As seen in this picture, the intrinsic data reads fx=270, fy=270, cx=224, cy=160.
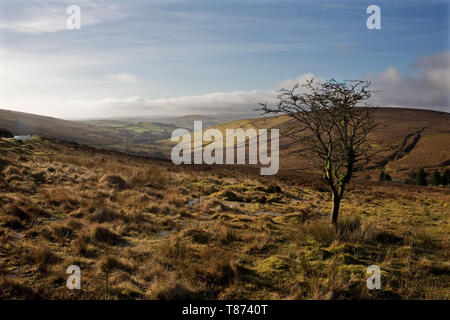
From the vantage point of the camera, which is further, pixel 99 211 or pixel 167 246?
pixel 99 211

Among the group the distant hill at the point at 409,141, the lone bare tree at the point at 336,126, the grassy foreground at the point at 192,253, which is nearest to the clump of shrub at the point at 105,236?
the grassy foreground at the point at 192,253

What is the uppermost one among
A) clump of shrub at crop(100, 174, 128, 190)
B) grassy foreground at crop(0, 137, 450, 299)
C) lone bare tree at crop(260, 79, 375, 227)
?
lone bare tree at crop(260, 79, 375, 227)

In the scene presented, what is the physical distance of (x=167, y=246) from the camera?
8609mm

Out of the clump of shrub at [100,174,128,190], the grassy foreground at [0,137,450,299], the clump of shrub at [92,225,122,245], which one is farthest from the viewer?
the clump of shrub at [100,174,128,190]

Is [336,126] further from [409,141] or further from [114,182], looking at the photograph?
[409,141]

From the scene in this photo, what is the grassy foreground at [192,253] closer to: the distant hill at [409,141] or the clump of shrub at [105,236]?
the clump of shrub at [105,236]

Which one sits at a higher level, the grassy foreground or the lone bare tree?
the lone bare tree

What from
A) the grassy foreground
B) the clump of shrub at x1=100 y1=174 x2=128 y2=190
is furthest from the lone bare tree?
the clump of shrub at x1=100 y1=174 x2=128 y2=190

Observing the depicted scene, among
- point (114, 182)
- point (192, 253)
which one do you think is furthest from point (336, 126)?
point (114, 182)

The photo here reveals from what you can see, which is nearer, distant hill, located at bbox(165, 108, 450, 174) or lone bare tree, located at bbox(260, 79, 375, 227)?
lone bare tree, located at bbox(260, 79, 375, 227)

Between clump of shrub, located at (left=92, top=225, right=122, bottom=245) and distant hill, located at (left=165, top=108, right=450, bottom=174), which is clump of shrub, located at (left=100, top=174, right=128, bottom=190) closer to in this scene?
clump of shrub, located at (left=92, top=225, right=122, bottom=245)
